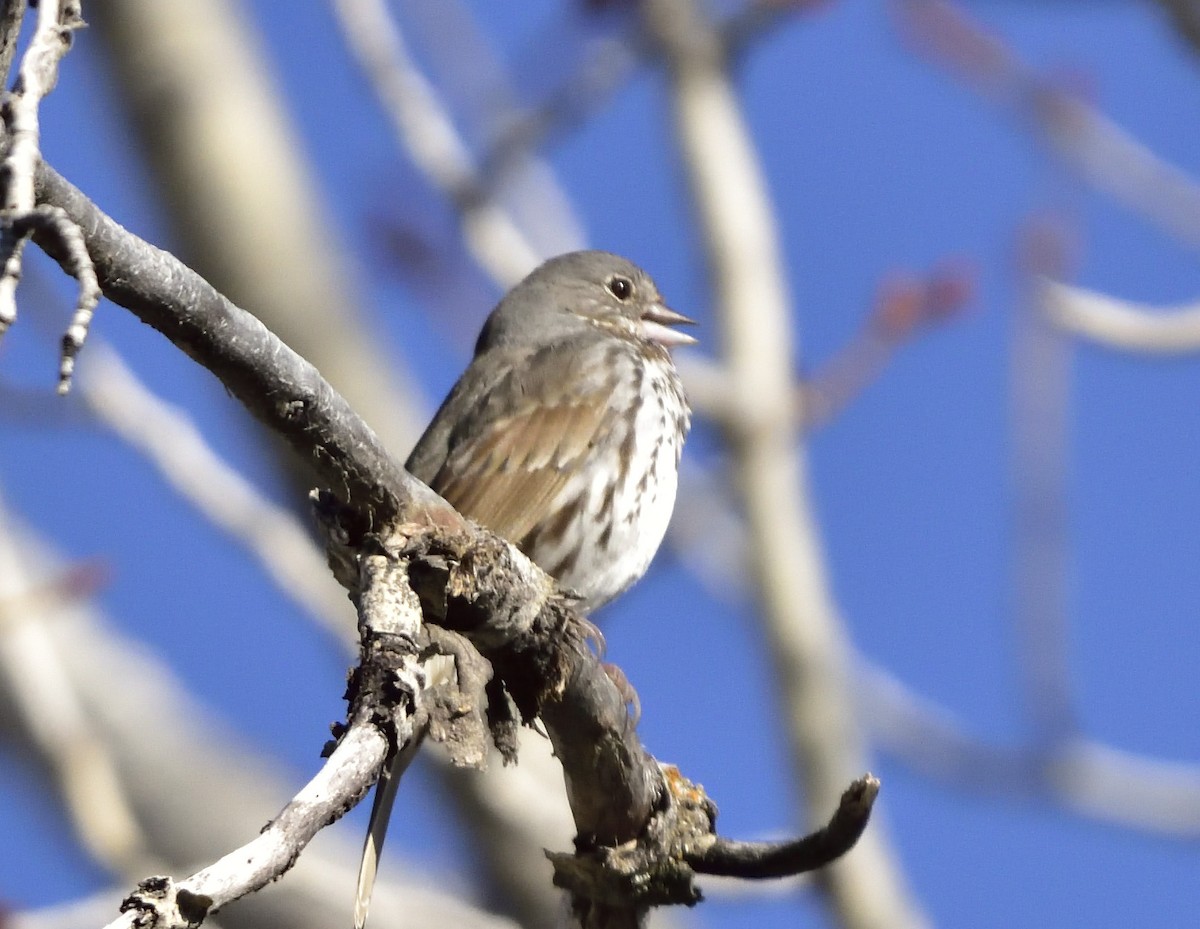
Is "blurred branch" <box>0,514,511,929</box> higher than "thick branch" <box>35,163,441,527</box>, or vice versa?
"blurred branch" <box>0,514,511,929</box>

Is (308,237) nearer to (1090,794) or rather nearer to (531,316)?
(531,316)

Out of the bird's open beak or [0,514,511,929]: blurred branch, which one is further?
[0,514,511,929]: blurred branch

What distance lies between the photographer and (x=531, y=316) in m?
6.14

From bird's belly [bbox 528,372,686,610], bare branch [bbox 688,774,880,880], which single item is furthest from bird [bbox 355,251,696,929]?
bare branch [bbox 688,774,880,880]

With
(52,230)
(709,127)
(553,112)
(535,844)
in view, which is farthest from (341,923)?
(52,230)

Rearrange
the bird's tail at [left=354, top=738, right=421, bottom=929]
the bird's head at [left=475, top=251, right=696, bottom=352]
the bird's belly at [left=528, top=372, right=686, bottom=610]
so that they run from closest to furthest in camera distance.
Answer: the bird's tail at [left=354, top=738, right=421, bottom=929] → the bird's belly at [left=528, top=372, right=686, bottom=610] → the bird's head at [left=475, top=251, right=696, bottom=352]

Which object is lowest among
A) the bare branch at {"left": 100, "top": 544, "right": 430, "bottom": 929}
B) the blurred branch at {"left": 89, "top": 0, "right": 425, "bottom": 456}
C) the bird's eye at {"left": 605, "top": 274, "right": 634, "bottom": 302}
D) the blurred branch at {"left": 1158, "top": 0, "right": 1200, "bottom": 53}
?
the bare branch at {"left": 100, "top": 544, "right": 430, "bottom": 929}

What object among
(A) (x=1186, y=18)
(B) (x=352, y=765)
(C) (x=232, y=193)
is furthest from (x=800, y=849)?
(C) (x=232, y=193)

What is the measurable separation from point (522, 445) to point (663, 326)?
4.98 ft

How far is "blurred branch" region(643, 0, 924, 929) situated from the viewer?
7555mm

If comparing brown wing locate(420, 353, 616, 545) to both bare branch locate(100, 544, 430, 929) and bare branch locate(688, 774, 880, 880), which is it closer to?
bare branch locate(688, 774, 880, 880)

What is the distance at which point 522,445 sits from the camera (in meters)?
Result: 5.04

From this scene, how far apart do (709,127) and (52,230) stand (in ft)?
18.8

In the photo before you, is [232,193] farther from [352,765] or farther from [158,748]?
[352,765]
